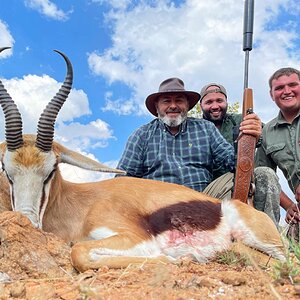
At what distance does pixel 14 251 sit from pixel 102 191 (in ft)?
4.73

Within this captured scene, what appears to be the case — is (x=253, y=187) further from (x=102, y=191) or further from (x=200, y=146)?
(x=102, y=191)

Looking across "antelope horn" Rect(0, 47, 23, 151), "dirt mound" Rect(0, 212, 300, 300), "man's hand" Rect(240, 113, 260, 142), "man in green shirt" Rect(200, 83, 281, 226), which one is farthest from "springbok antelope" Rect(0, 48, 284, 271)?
"man in green shirt" Rect(200, 83, 281, 226)

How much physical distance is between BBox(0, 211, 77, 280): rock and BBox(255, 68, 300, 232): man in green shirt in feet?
17.3

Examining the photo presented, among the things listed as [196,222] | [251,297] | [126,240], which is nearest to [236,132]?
[196,222]

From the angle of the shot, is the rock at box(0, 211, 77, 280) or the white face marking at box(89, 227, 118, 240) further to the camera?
the white face marking at box(89, 227, 118, 240)

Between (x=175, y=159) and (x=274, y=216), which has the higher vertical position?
(x=175, y=159)

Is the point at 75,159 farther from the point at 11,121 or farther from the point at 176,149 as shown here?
the point at 176,149

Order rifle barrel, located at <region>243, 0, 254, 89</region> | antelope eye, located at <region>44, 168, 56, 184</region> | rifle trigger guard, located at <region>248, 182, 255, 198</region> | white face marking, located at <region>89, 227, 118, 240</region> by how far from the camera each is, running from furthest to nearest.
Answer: rifle barrel, located at <region>243, 0, 254, 89</region> → rifle trigger guard, located at <region>248, 182, 255, 198</region> → antelope eye, located at <region>44, 168, 56, 184</region> → white face marking, located at <region>89, 227, 118, 240</region>

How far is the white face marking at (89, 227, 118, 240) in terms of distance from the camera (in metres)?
4.47

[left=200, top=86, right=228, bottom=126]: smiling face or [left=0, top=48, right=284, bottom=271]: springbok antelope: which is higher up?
[left=200, top=86, right=228, bottom=126]: smiling face

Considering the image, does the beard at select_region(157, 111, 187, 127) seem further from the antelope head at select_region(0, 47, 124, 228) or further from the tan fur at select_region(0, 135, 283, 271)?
the antelope head at select_region(0, 47, 124, 228)

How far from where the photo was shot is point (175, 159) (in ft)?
23.2

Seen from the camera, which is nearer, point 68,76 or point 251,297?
point 251,297

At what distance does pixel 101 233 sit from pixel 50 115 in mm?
1487
